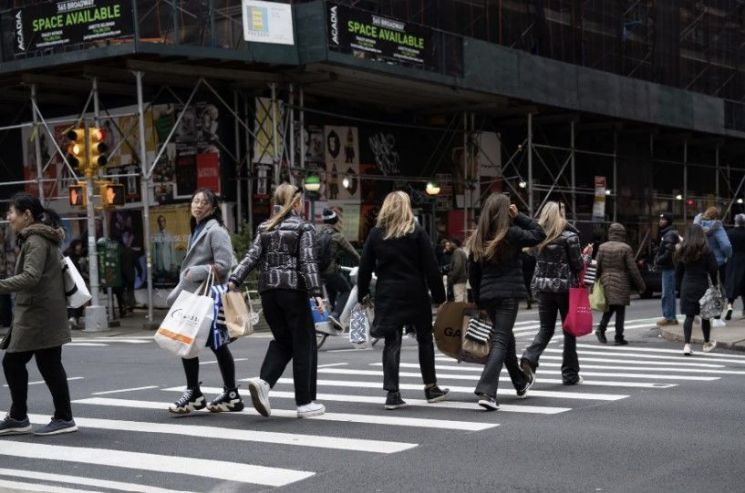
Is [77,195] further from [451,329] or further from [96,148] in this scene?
[451,329]

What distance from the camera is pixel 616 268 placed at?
16.5 meters

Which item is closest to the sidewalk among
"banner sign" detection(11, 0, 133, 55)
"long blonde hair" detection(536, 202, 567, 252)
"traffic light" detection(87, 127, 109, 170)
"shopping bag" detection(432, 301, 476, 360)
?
"long blonde hair" detection(536, 202, 567, 252)

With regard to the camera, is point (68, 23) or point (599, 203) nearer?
point (68, 23)

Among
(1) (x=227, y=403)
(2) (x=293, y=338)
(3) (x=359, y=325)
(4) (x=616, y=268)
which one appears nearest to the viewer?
(2) (x=293, y=338)

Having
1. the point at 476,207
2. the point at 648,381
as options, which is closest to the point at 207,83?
the point at 476,207

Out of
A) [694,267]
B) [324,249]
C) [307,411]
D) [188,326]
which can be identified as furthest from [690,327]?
[188,326]

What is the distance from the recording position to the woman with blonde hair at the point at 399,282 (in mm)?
9328

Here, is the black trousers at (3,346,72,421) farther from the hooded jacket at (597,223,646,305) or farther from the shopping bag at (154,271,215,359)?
the hooded jacket at (597,223,646,305)

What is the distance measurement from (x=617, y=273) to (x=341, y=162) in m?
12.6

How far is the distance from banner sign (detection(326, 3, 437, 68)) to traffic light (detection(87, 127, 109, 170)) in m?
5.41

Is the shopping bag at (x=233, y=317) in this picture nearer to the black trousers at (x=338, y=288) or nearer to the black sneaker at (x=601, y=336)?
the black trousers at (x=338, y=288)

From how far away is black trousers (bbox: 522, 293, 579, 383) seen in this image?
1059 centimetres

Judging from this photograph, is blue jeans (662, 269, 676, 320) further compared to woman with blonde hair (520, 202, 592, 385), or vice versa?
blue jeans (662, 269, 676, 320)

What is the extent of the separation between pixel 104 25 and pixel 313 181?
5939 mm
